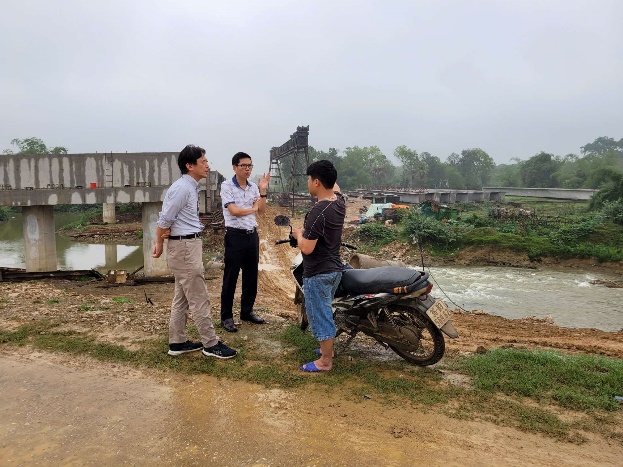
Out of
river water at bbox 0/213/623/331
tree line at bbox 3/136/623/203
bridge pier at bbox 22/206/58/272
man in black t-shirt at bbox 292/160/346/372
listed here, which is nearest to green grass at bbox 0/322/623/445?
man in black t-shirt at bbox 292/160/346/372

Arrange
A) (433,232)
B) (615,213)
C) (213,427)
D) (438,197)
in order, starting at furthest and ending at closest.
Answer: (438,197) < (615,213) < (433,232) < (213,427)

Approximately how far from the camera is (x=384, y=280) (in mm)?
3908

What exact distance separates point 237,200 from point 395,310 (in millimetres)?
2121

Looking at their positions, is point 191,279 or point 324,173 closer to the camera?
point 324,173

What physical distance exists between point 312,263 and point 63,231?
3072 centimetres

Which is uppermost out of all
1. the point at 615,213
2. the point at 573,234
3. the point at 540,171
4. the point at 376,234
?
the point at 540,171

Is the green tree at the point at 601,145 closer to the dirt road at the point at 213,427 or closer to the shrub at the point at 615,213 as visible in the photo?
the shrub at the point at 615,213

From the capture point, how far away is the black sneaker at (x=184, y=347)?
4227 mm

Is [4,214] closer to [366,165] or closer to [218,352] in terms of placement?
[218,352]

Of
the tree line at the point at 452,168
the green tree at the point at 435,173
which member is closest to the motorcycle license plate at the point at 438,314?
the tree line at the point at 452,168

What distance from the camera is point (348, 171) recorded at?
73125 millimetres

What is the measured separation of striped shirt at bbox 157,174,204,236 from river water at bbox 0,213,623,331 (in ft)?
17.0

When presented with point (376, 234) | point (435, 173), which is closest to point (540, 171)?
point (435, 173)

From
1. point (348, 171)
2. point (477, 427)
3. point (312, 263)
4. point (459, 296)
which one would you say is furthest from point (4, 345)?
point (348, 171)
